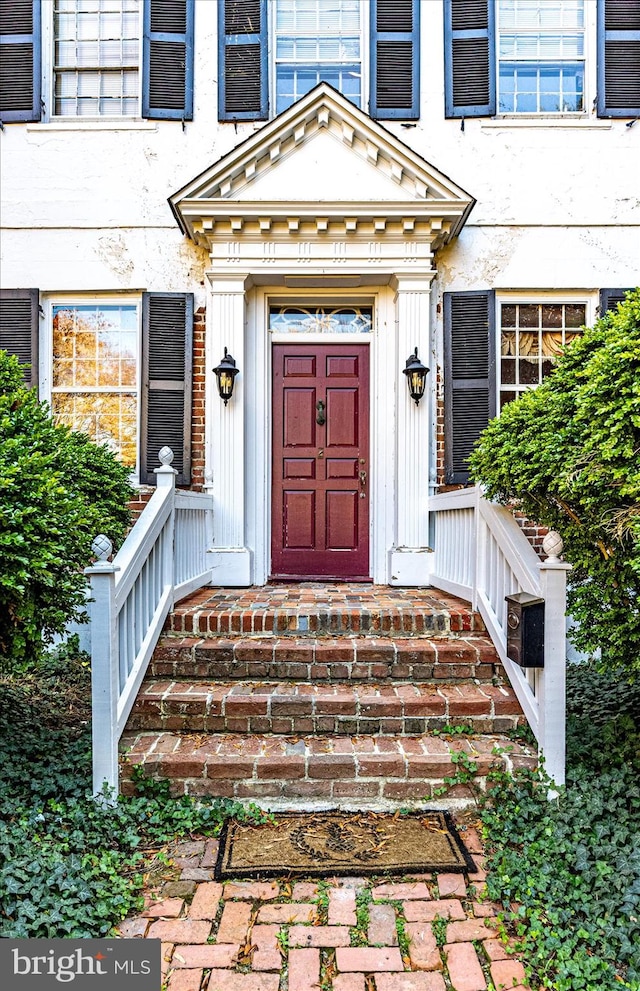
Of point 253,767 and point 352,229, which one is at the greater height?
Result: point 352,229

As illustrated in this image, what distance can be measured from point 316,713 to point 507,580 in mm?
1374

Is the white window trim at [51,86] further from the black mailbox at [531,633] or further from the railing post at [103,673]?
the black mailbox at [531,633]

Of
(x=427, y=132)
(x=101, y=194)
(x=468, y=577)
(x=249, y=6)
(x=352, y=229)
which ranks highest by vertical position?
(x=249, y=6)

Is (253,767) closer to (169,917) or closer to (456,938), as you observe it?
(169,917)

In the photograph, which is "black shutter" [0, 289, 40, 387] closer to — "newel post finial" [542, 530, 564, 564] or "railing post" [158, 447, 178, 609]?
"railing post" [158, 447, 178, 609]

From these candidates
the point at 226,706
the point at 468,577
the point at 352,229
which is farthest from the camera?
the point at 352,229

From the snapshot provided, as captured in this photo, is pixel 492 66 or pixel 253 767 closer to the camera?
pixel 253 767

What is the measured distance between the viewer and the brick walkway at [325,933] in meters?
2.11

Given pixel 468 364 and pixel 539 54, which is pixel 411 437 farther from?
pixel 539 54

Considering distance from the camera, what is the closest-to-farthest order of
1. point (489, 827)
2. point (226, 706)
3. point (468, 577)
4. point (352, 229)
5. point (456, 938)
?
point (456, 938) → point (489, 827) → point (226, 706) → point (468, 577) → point (352, 229)

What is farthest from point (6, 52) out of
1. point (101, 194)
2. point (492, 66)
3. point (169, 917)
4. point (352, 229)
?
point (169, 917)

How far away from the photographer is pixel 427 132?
562cm

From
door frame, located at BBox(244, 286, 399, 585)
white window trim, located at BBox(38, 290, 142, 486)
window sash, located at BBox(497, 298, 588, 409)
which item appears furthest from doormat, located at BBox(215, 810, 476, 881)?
window sash, located at BBox(497, 298, 588, 409)

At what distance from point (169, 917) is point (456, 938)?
1077 mm
